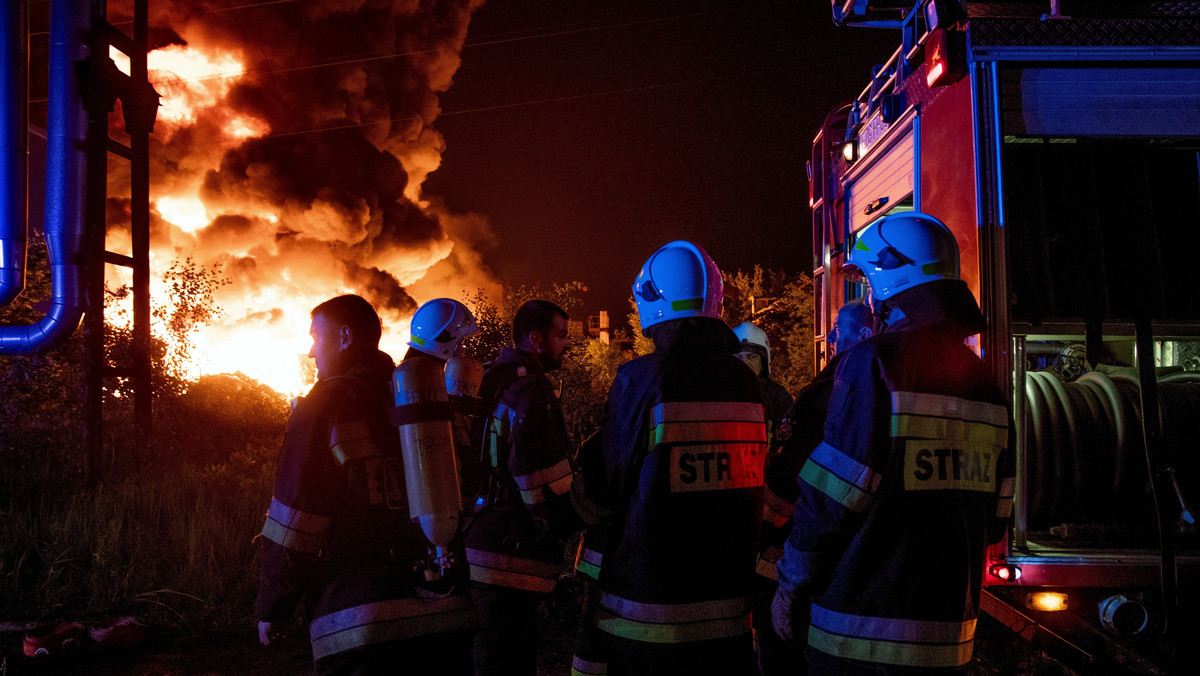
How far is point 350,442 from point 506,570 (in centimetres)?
113

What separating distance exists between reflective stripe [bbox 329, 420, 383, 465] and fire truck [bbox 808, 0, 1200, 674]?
9.00 feet

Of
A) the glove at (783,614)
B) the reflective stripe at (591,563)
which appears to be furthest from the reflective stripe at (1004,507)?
the reflective stripe at (591,563)

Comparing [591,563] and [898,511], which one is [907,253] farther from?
[591,563]

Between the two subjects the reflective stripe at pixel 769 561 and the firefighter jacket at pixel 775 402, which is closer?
the reflective stripe at pixel 769 561

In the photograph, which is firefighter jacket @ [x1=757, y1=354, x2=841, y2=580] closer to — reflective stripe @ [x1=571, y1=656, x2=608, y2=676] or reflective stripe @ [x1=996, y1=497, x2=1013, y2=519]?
reflective stripe @ [x1=996, y1=497, x2=1013, y2=519]

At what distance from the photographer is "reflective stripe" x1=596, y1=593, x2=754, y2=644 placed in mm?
2131

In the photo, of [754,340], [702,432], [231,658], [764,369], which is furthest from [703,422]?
[231,658]

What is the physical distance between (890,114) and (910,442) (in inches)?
113

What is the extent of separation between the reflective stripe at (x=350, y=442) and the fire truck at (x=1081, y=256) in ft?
9.00

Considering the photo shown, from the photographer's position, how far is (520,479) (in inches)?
111

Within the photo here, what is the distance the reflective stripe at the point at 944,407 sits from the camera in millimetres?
1979

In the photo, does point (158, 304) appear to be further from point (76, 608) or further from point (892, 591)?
point (892, 591)


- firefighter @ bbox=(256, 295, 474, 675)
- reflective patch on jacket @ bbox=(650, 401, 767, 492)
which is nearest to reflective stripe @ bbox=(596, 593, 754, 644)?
reflective patch on jacket @ bbox=(650, 401, 767, 492)

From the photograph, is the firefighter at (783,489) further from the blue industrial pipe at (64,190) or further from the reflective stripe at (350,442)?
the blue industrial pipe at (64,190)
